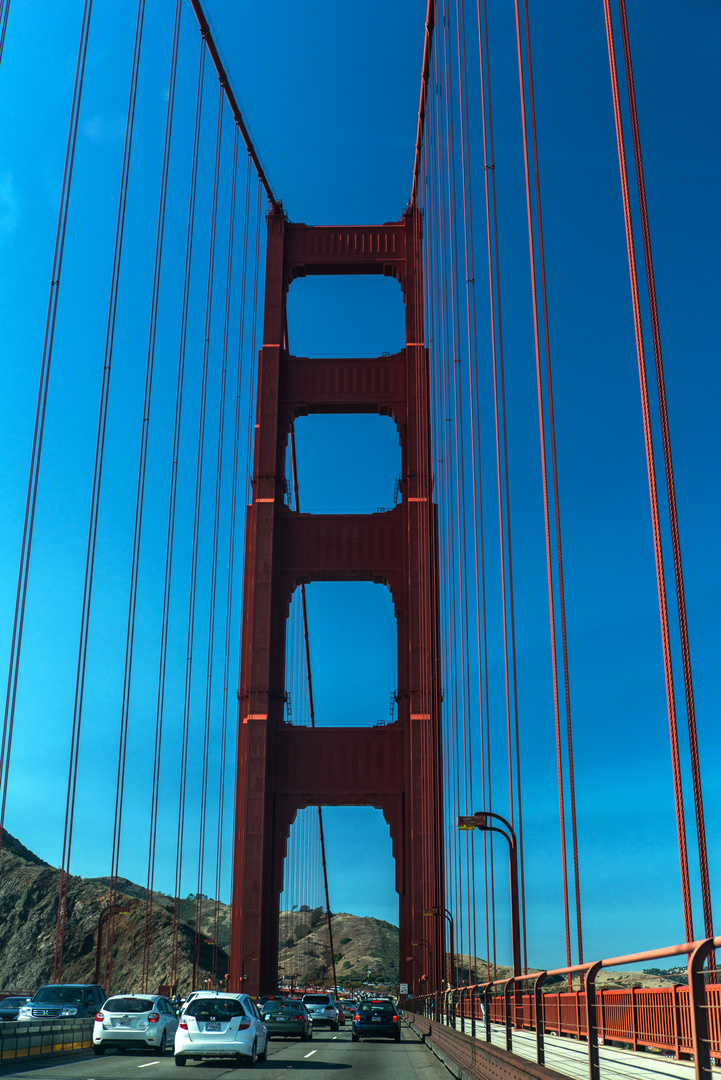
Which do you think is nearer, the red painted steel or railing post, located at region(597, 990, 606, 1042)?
railing post, located at region(597, 990, 606, 1042)

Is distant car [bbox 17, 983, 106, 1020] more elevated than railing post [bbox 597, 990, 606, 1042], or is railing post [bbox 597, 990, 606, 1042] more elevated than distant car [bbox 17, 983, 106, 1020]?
railing post [bbox 597, 990, 606, 1042]

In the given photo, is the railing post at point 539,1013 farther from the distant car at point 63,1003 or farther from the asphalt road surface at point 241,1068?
the distant car at point 63,1003

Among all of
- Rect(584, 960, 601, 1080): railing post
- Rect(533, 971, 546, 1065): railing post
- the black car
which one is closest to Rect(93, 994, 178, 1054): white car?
the black car

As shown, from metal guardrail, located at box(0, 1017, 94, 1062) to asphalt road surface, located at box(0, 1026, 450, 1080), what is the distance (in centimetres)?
33

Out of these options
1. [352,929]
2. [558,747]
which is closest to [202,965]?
[352,929]

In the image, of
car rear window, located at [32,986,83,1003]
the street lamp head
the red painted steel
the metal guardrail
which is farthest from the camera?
the red painted steel

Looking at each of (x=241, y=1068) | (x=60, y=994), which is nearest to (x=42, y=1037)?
(x=60, y=994)

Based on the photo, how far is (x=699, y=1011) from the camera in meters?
4.91

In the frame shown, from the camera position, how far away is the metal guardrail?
17359 millimetres

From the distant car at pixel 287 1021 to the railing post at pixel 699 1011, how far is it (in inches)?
1002

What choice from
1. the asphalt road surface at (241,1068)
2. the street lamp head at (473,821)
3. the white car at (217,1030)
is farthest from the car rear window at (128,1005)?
the street lamp head at (473,821)

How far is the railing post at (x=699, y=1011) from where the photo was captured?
183 inches

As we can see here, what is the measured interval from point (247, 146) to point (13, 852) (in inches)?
4156

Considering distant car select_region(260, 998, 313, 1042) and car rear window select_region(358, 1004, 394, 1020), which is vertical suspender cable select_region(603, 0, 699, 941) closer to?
car rear window select_region(358, 1004, 394, 1020)
